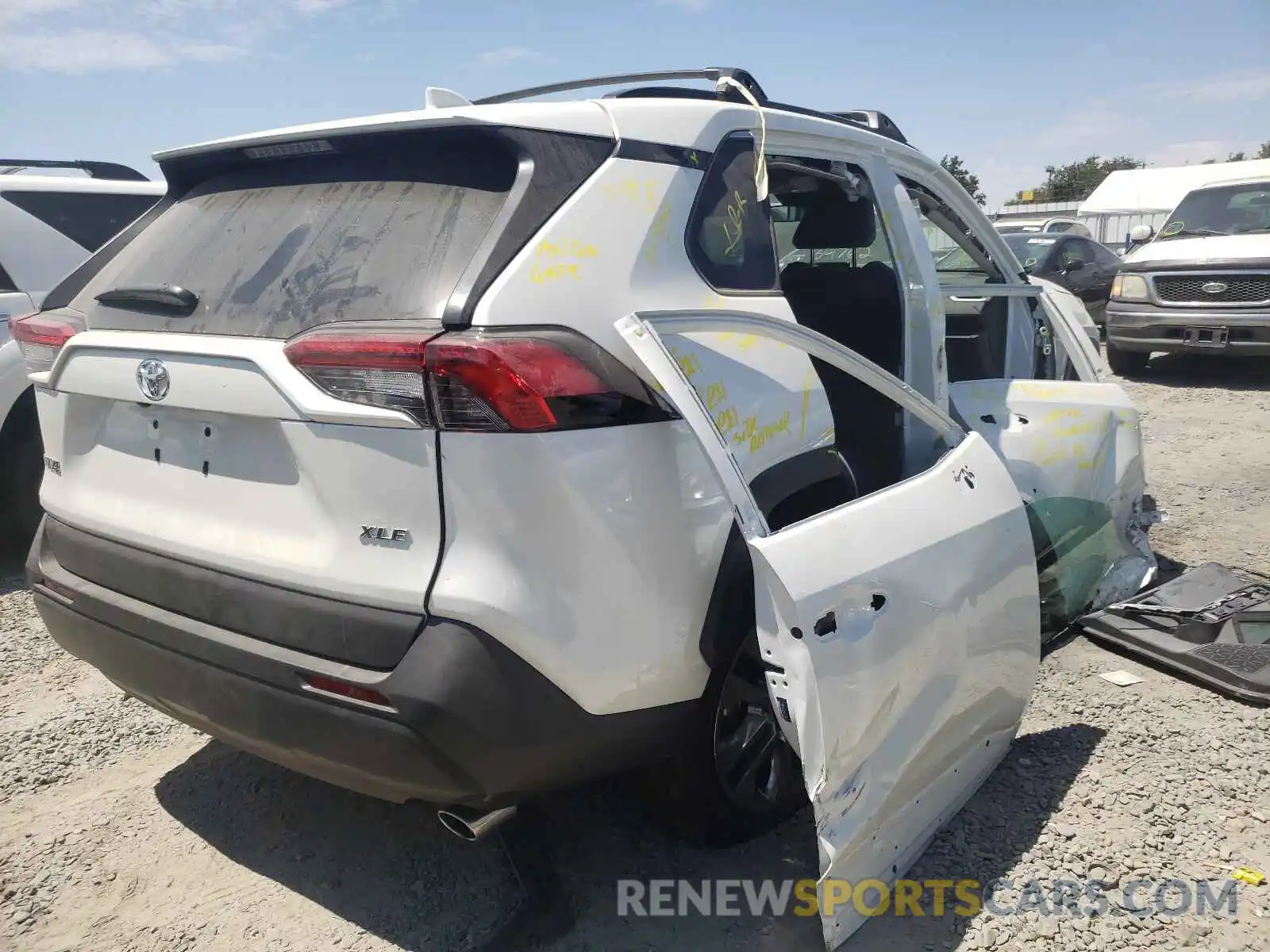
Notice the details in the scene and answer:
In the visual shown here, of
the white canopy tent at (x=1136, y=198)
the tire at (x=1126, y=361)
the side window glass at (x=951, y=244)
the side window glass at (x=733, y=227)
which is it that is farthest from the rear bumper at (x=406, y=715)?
the white canopy tent at (x=1136, y=198)

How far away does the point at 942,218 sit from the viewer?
4.03 metres

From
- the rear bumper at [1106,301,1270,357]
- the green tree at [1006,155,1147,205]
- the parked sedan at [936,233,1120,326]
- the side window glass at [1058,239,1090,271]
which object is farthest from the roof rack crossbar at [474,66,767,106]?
the green tree at [1006,155,1147,205]

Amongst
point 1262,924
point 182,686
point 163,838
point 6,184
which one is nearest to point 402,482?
point 182,686

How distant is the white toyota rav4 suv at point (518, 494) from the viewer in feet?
6.01

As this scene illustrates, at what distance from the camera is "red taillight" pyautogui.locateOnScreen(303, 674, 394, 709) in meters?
1.84

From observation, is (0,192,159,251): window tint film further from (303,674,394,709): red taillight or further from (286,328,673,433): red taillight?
(303,674,394,709): red taillight

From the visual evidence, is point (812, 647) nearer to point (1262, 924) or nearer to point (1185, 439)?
point (1262, 924)

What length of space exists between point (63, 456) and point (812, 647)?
6.56 feet

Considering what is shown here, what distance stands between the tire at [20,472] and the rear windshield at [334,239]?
2857 mm

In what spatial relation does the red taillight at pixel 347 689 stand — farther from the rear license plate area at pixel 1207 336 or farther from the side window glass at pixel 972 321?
the rear license plate area at pixel 1207 336

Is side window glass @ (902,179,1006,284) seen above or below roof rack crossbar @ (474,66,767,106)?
below

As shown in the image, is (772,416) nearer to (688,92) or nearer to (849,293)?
(688,92)

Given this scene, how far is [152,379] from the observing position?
85.4 inches

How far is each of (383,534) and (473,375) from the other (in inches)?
15.0
